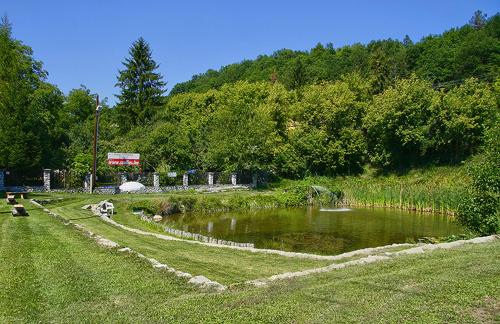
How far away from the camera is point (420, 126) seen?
1877 inches

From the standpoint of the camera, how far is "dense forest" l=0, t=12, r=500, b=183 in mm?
34281

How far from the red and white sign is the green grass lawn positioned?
2497 centimetres

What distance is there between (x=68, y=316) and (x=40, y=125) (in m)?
28.9

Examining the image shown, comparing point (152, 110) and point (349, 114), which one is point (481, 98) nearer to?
point (349, 114)

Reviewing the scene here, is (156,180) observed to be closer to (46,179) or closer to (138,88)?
(46,179)

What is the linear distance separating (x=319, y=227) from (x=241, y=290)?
16.8 meters

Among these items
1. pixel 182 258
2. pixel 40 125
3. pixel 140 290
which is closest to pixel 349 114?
pixel 40 125

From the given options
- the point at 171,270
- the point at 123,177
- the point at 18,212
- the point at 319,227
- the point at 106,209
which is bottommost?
the point at 319,227

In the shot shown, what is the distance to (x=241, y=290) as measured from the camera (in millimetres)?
7277

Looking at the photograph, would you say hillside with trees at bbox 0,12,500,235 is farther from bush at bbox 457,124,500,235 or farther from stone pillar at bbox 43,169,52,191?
bush at bbox 457,124,500,235

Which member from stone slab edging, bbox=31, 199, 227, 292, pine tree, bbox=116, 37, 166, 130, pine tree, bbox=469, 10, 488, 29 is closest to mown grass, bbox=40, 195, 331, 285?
stone slab edging, bbox=31, 199, 227, 292

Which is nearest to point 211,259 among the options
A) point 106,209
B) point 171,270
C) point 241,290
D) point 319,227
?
point 171,270

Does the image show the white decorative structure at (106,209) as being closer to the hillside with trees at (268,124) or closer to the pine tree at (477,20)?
the hillside with trees at (268,124)

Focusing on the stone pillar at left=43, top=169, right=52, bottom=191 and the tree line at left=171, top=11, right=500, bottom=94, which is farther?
the tree line at left=171, top=11, right=500, bottom=94
